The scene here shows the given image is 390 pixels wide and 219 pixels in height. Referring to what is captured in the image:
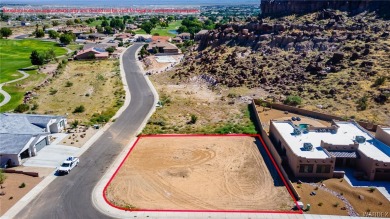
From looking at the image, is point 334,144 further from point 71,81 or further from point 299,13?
point 299,13

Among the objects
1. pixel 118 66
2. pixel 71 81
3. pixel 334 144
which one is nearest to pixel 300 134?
pixel 334 144

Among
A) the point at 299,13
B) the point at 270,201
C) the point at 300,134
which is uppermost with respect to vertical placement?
the point at 299,13

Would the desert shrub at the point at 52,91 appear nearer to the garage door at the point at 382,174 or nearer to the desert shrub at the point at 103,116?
the desert shrub at the point at 103,116

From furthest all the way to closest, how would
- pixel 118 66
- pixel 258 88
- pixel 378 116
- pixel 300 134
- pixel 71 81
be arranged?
pixel 118 66 → pixel 71 81 → pixel 258 88 → pixel 378 116 → pixel 300 134

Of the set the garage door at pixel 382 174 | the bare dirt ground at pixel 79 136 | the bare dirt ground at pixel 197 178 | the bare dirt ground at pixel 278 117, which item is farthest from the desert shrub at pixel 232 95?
the garage door at pixel 382 174

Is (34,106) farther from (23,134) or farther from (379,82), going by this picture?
(379,82)

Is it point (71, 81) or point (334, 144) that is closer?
point (334, 144)

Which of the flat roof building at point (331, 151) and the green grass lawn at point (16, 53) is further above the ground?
the green grass lawn at point (16, 53)
